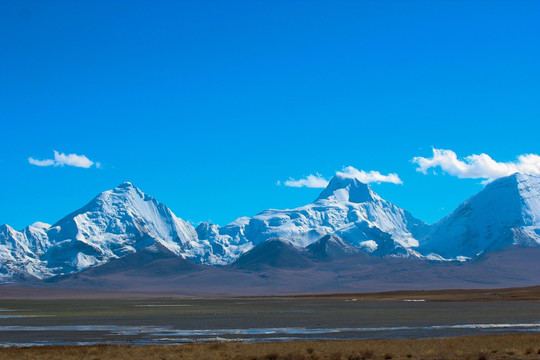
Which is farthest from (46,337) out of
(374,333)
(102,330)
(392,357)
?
(392,357)

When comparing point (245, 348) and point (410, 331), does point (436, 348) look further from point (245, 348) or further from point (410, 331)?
point (410, 331)

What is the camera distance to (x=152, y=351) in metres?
51.1

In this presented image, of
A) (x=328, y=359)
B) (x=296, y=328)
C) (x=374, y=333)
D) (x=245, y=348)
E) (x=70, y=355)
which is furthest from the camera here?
(x=296, y=328)

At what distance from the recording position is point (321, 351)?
49531mm

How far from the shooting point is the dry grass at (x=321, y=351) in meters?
46.2

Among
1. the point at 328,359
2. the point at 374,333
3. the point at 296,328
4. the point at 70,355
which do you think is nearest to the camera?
the point at 328,359

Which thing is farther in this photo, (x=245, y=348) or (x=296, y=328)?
(x=296, y=328)

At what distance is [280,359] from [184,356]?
21.7ft

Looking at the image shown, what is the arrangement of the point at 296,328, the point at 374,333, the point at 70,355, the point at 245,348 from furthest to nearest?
the point at 296,328
the point at 374,333
the point at 245,348
the point at 70,355

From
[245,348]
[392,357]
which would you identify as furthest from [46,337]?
[392,357]

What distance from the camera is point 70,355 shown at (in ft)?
161

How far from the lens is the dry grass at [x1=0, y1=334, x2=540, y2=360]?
4619cm

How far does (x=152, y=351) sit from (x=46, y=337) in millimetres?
20674

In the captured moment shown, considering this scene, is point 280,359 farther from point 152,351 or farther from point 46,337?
point 46,337
